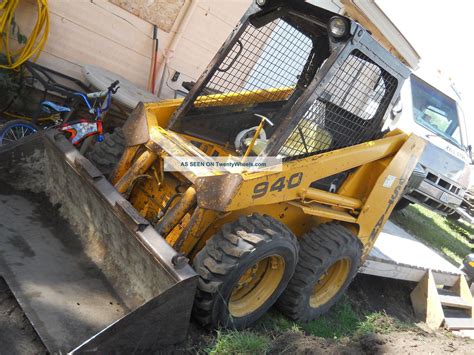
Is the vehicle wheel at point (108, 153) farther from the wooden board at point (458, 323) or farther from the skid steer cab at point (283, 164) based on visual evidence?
the wooden board at point (458, 323)

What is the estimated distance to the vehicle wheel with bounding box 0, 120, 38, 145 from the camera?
15.8ft

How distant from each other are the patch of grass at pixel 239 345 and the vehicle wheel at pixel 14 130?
10.8 ft

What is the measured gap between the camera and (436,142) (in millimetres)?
7758

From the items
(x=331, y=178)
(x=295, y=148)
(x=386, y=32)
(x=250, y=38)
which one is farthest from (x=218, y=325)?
(x=386, y=32)

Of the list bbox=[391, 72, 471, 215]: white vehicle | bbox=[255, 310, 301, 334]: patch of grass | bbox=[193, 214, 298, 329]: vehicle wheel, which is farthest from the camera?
bbox=[391, 72, 471, 215]: white vehicle

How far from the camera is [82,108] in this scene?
18.8ft

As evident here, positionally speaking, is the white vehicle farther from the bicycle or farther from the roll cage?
the bicycle

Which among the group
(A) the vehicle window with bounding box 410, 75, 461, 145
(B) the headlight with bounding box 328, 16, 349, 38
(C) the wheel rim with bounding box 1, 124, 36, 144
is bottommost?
(C) the wheel rim with bounding box 1, 124, 36, 144

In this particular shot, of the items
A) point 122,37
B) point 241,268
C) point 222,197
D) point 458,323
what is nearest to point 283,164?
point 222,197

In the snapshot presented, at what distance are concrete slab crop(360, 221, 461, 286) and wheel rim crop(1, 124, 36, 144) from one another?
12.9 feet

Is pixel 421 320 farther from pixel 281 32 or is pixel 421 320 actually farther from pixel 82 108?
pixel 82 108

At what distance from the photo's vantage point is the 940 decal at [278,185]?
3086 millimetres

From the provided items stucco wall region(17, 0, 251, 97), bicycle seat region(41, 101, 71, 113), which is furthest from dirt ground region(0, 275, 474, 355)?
stucco wall region(17, 0, 251, 97)

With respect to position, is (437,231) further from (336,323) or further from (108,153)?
(108,153)
